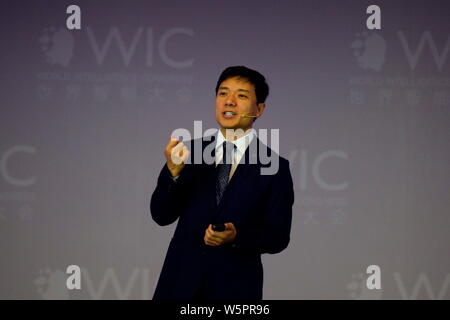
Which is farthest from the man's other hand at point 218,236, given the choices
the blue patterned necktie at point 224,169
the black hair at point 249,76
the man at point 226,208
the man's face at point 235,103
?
the black hair at point 249,76

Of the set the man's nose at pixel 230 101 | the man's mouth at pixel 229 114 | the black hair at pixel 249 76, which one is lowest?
the man's mouth at pixel 229 114

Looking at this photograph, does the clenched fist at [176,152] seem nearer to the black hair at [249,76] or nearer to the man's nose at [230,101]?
the man's nose at [230,101]

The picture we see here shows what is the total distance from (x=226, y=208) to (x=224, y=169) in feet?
0.51

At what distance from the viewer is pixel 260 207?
1.72 m

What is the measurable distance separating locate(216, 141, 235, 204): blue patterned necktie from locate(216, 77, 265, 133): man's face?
0.26ft

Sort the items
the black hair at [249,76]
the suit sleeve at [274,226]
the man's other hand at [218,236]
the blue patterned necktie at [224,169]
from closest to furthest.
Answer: the man's other hand at [218,236], the suit sleeve at [274,226], the blue patterned necktie at [224,169], the black hair at [249,76]

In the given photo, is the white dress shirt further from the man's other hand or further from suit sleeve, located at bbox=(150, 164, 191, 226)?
the man's other hand

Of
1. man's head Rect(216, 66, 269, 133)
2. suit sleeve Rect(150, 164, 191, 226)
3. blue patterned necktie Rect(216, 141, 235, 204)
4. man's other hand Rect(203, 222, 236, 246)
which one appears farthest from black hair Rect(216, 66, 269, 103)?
man's other hand Rect(203, 222, 236, 246)

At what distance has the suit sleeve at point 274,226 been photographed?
1.56m

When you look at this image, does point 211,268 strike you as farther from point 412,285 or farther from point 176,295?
point 412,285

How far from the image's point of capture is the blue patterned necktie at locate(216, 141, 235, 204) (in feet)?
5.60

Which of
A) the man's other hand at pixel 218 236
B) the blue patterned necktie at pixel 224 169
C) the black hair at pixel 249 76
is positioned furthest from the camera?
the black hair at pixel 249 76

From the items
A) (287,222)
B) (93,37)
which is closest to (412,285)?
(287,222)

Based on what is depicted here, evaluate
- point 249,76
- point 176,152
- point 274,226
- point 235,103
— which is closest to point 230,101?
point 235,103
